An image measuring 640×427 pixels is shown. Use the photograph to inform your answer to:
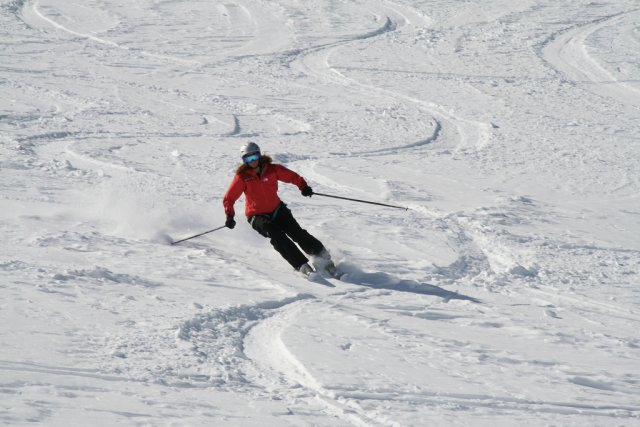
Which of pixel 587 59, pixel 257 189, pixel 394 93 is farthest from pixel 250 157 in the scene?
pixel 587 59

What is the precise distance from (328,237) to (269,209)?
101 cm

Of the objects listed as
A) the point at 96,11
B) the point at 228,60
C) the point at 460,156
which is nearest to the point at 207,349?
the point at 460,156

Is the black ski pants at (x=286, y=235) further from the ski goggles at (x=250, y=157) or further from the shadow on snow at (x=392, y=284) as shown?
the ski goggles at (x=250, y=157)

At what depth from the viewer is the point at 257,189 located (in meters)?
7.75

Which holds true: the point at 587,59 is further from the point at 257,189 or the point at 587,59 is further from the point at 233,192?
the point at 233,192

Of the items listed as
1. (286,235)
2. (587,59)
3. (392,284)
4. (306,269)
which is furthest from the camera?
(587,59)

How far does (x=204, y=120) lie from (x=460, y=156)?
14.5 feet

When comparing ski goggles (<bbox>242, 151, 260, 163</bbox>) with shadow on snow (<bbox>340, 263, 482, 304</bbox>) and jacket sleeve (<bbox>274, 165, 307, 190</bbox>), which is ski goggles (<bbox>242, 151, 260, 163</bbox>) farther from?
shadow on snow (<bbox>340, 263, 482, 304</bbox>)

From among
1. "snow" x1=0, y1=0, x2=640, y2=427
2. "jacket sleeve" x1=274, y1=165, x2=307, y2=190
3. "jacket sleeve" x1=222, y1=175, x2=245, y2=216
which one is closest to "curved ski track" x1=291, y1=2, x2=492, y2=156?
"snow" x1=0, y1=0, x2=640, y2=427

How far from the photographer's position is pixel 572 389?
520 cm

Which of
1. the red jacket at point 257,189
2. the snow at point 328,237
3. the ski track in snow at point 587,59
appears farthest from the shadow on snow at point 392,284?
the ski track in snow at point 587,59

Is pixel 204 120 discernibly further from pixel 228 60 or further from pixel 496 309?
pixel 496 309

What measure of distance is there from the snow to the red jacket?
0.51 meters

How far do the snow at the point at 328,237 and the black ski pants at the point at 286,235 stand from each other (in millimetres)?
257
